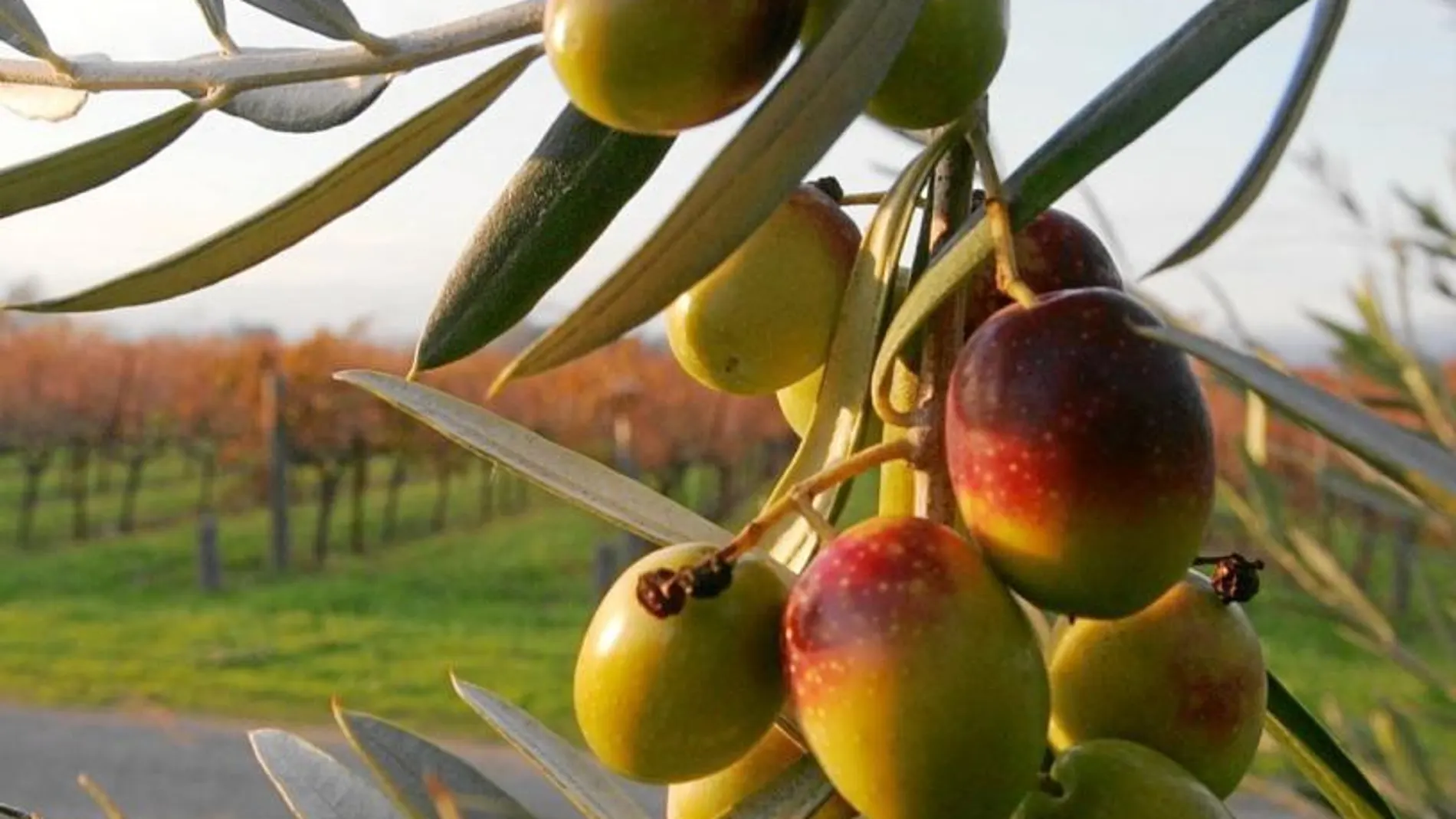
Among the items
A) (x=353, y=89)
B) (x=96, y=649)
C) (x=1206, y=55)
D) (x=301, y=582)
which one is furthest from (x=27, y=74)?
(x=301, y=582)

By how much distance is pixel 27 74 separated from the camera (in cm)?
48

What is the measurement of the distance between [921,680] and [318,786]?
9.2 inches

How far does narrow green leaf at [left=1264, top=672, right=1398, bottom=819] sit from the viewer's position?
460mm

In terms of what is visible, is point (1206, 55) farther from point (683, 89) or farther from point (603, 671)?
point (603, 671)

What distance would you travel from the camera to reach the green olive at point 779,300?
0.47 meters

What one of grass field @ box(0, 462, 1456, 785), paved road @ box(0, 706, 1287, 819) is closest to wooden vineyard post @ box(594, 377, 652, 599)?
grass field @ box(0, 462, 1456, 785)

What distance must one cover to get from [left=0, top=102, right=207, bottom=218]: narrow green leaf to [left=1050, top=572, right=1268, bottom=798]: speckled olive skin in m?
0.33

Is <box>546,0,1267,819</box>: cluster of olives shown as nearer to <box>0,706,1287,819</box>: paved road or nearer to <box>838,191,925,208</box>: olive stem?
<box>838,191,925,208</box>: olive stem

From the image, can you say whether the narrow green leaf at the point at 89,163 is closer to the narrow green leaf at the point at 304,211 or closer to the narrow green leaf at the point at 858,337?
the narrow green leaf at the point at 304,211

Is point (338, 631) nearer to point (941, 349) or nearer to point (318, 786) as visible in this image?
point (318, 786)

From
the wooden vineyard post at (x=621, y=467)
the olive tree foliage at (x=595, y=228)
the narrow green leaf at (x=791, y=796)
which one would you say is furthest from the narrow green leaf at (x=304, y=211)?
the wooden vineyard post at (x=621, y=467)

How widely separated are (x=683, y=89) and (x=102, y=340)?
15089mm

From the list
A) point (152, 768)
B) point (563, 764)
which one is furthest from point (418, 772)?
point (152, 768)

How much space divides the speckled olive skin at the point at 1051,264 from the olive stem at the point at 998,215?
10mm
